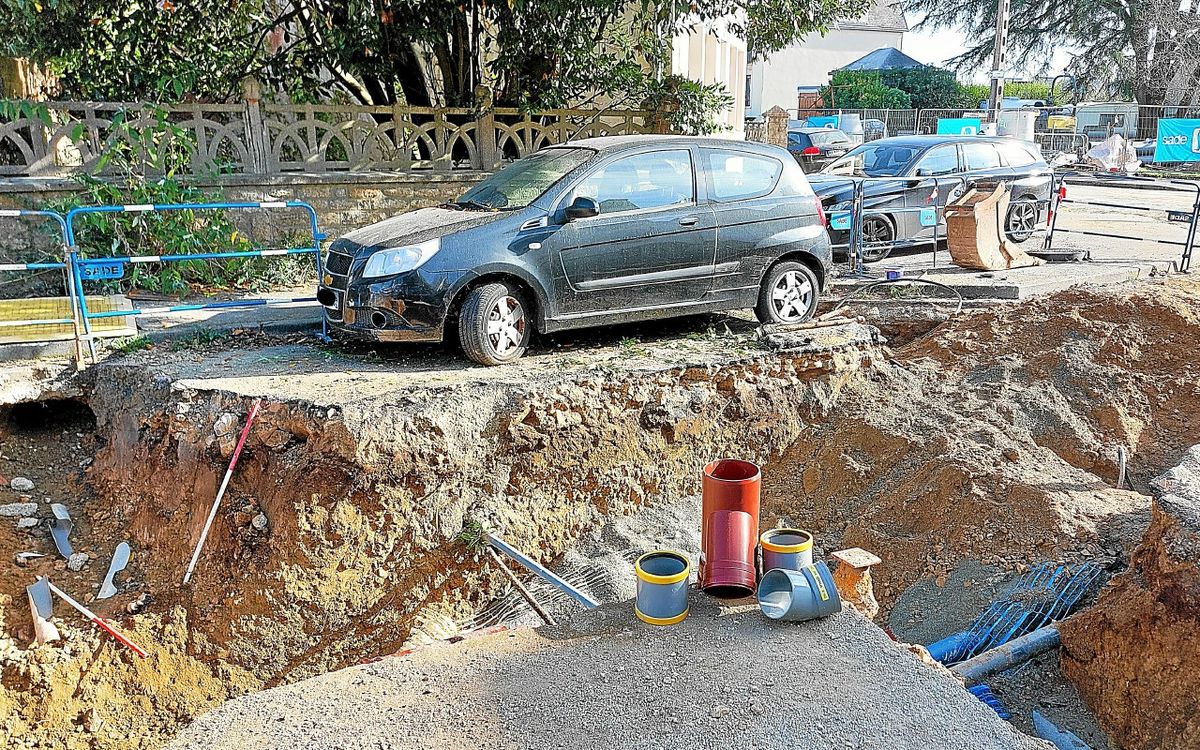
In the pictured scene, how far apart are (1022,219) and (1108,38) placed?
30.7 metres

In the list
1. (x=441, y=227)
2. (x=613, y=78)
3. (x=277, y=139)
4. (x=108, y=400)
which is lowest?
(x=108, y=400)

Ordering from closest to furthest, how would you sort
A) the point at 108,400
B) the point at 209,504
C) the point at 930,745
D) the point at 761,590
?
the point at 930,745, the point at 761,590, the point at 209,504, the point at 108,400

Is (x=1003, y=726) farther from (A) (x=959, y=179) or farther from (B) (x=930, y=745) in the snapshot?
(A) (x=959, y=179)

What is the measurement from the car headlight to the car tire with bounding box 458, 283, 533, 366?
0.47m

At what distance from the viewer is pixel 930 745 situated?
3967 millimetres

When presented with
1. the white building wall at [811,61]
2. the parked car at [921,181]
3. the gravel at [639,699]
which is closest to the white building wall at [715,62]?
the parked car at [921,181]

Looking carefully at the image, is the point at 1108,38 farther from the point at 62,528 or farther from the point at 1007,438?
the point at 62,528

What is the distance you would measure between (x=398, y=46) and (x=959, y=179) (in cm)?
808

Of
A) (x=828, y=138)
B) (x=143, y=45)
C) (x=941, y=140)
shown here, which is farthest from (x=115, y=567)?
(x=828, y=138)

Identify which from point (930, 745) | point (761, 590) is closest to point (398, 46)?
point (761, 590)

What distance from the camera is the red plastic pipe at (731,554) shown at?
16.9 ft

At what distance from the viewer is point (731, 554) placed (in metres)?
5.17

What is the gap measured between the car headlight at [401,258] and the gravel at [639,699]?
3415 millimetres

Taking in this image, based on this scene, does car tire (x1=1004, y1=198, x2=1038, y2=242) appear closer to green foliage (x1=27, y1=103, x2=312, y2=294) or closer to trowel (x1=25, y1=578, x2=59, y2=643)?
green foliage (x1=27, y1=103, x2=312, y2=294)
